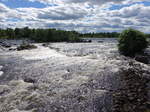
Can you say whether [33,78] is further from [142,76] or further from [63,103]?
[142,76]

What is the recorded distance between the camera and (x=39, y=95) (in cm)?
1553

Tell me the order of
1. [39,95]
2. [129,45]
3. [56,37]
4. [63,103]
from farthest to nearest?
[56,37]
[129,45]
[39,95]
[63,103]

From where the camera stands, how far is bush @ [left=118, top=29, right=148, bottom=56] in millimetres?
41188

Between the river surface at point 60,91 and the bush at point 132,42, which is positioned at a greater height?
the bush at point 132,42

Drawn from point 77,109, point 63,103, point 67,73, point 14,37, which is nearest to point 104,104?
point 77,109

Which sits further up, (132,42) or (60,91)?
(132,42)

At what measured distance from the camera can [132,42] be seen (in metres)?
41.4

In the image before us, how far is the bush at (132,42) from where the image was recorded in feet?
135

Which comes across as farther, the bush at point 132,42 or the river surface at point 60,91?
the bush at point 132,42

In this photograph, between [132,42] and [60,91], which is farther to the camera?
[132,42]

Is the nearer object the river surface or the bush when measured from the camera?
the river surface

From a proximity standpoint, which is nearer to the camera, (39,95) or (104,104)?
(104,104)

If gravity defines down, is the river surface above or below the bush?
below

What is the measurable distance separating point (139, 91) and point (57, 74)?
10191 millimetres
